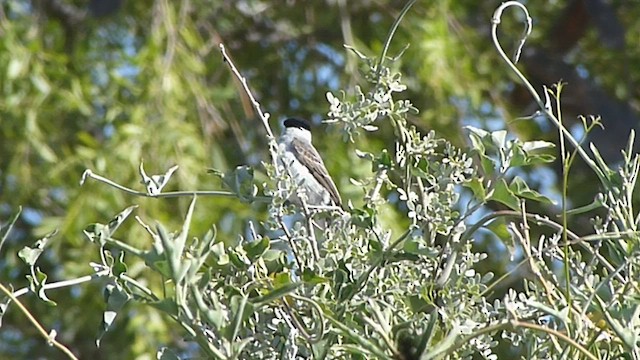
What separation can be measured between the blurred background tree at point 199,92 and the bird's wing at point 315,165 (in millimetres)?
579

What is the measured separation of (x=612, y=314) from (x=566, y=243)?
0.32 feet

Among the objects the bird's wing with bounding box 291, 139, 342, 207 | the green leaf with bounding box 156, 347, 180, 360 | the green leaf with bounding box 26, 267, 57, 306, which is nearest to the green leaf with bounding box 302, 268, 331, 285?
the green leaf with bounding box 156, 347, 180, 360

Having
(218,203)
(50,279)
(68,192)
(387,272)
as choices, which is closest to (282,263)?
(387,272)

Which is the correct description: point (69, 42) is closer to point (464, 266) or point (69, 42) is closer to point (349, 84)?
point (349, 84)

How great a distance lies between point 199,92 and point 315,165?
1.70m

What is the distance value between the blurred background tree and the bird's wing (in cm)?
58

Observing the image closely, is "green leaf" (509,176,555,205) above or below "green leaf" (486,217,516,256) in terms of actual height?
above

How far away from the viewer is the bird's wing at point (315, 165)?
11.7ft

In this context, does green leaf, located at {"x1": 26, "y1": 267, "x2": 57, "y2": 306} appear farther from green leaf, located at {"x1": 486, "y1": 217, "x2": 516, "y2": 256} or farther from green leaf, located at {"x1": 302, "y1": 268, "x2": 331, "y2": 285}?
green leaf, located at {"x1": 486, "y1": 217, "x2": 516, "y2": 256}

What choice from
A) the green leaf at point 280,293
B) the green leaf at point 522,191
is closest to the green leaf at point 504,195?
the green leaf at point 522,191

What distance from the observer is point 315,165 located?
11.9 ft

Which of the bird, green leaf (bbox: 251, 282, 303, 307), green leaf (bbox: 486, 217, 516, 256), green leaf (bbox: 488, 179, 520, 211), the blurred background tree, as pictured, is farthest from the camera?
the blurred background tree

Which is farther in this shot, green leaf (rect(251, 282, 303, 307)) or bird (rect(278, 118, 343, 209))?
bird (rect(278, 118, 343, 209))

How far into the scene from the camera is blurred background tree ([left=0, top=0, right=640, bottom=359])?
4812mm
